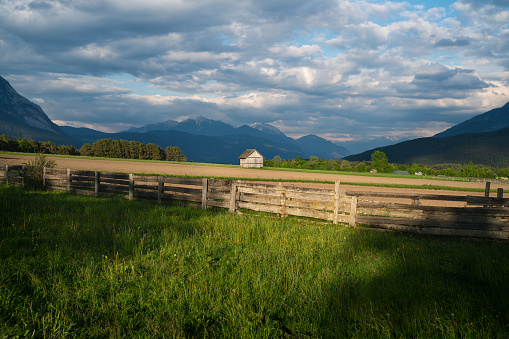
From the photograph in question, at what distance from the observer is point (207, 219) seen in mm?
9984

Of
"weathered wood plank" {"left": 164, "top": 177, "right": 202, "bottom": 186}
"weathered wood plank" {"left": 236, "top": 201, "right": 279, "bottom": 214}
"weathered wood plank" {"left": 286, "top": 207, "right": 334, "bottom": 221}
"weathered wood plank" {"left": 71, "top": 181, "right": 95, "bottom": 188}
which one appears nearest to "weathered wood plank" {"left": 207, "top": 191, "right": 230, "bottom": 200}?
"weathered wood plank" {"left": 236, "top": 201, "right": 279, "bottom": 214}

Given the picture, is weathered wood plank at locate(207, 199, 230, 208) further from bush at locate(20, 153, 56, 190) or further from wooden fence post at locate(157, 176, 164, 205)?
bush at locate(20, 153, 56, 190)

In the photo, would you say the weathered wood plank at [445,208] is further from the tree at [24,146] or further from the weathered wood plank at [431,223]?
the tree at [24,146]

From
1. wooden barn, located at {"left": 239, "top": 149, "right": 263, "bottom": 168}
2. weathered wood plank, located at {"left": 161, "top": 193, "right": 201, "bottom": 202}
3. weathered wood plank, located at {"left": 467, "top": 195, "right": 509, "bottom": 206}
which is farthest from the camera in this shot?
wooden barn, located at {"left": 239, "top": 149, "right": 263, "bottom": 168}

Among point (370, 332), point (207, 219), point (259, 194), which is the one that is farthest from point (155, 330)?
point (259, 194)

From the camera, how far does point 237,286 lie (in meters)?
5.04

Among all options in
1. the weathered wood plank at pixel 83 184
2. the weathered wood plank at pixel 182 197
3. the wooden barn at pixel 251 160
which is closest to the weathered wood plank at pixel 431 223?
the weathered wood plank at pixel 182 197

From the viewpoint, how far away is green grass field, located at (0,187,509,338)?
158 inches

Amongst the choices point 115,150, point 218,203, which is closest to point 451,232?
point 218,203

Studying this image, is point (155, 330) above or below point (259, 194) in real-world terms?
below

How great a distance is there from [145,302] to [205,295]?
0.91 m

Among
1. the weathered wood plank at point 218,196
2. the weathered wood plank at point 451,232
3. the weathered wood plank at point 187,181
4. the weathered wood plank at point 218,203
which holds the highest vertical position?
the weathered wood plank at point 187,181

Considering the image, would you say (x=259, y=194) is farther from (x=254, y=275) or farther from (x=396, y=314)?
(x=396, y=314)

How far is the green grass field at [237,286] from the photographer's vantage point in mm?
4008
